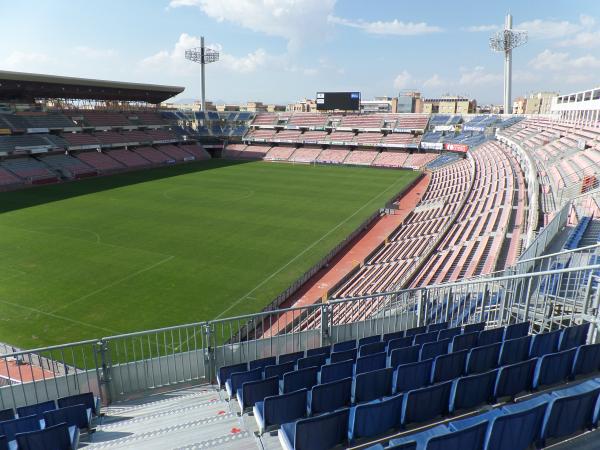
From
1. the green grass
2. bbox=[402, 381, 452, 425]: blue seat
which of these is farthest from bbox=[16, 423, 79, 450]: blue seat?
the green grass

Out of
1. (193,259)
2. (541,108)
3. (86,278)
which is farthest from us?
(541,108)

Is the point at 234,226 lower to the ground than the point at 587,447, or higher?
lower

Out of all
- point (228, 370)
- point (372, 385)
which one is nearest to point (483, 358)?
point (372, 385)

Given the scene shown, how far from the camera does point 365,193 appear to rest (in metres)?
43.8

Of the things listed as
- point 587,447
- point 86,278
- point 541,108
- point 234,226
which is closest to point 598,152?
point 234,226

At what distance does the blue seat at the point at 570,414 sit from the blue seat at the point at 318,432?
2.27m

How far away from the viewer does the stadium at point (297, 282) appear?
6102 mm

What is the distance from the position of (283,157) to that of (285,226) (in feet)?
130

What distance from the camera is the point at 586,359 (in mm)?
6633

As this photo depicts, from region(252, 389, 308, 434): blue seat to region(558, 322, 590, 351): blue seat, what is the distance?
4.59m

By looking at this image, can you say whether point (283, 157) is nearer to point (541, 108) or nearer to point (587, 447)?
point (587, 447)

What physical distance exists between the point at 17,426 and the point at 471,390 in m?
6.59

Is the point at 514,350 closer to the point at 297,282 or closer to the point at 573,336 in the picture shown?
the point at 573,336

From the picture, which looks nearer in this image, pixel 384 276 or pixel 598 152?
pixel 384 276
